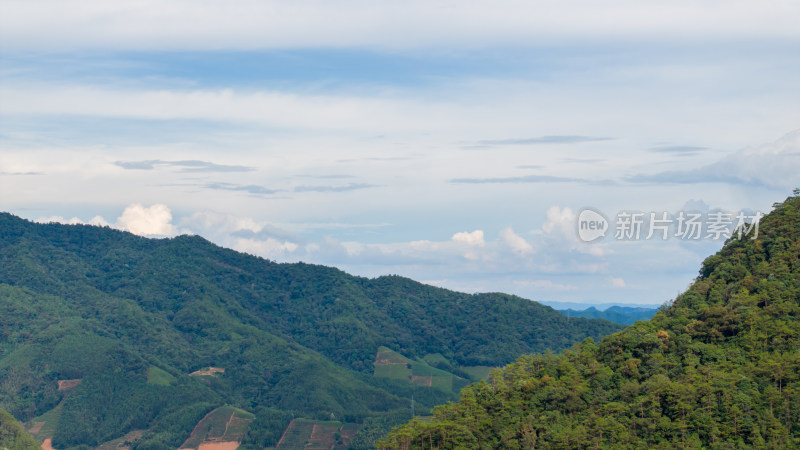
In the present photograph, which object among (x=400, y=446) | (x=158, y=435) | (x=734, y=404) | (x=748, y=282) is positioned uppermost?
(x=748, y=282)

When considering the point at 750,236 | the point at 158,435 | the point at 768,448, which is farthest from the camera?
the point at 158,435

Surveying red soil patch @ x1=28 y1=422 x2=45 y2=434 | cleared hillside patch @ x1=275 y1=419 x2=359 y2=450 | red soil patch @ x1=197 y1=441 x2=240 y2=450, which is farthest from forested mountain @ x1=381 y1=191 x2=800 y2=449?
red soil patch @ x1=28 y1=422 x2=45 y2=434

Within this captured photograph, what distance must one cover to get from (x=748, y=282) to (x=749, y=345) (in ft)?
26.9

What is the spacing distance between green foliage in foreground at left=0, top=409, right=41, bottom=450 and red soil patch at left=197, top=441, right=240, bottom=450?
3820 cm

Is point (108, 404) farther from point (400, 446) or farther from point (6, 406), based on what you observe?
point (400, 446)

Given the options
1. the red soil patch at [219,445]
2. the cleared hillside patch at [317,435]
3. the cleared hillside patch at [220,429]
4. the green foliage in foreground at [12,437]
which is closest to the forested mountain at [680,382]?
the green foliage in foreground at [12,437]

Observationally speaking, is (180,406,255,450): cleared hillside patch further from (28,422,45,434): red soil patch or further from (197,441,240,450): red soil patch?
(28,422,45,434): red soil patch

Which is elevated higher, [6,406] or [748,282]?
[748,282]

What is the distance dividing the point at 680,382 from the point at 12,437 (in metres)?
118

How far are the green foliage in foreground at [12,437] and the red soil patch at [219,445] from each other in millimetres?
38200

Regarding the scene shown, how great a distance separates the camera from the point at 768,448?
6625 cm

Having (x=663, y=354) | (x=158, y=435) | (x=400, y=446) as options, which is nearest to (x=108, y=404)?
(x=158, y=435)

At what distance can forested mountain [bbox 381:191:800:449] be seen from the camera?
68.9 metres

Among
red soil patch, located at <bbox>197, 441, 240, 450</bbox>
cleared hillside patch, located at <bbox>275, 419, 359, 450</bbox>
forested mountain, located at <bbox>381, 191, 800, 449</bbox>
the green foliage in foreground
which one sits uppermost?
forested mountain, located at <bbox>381, 191, 800, 449</bbox>
